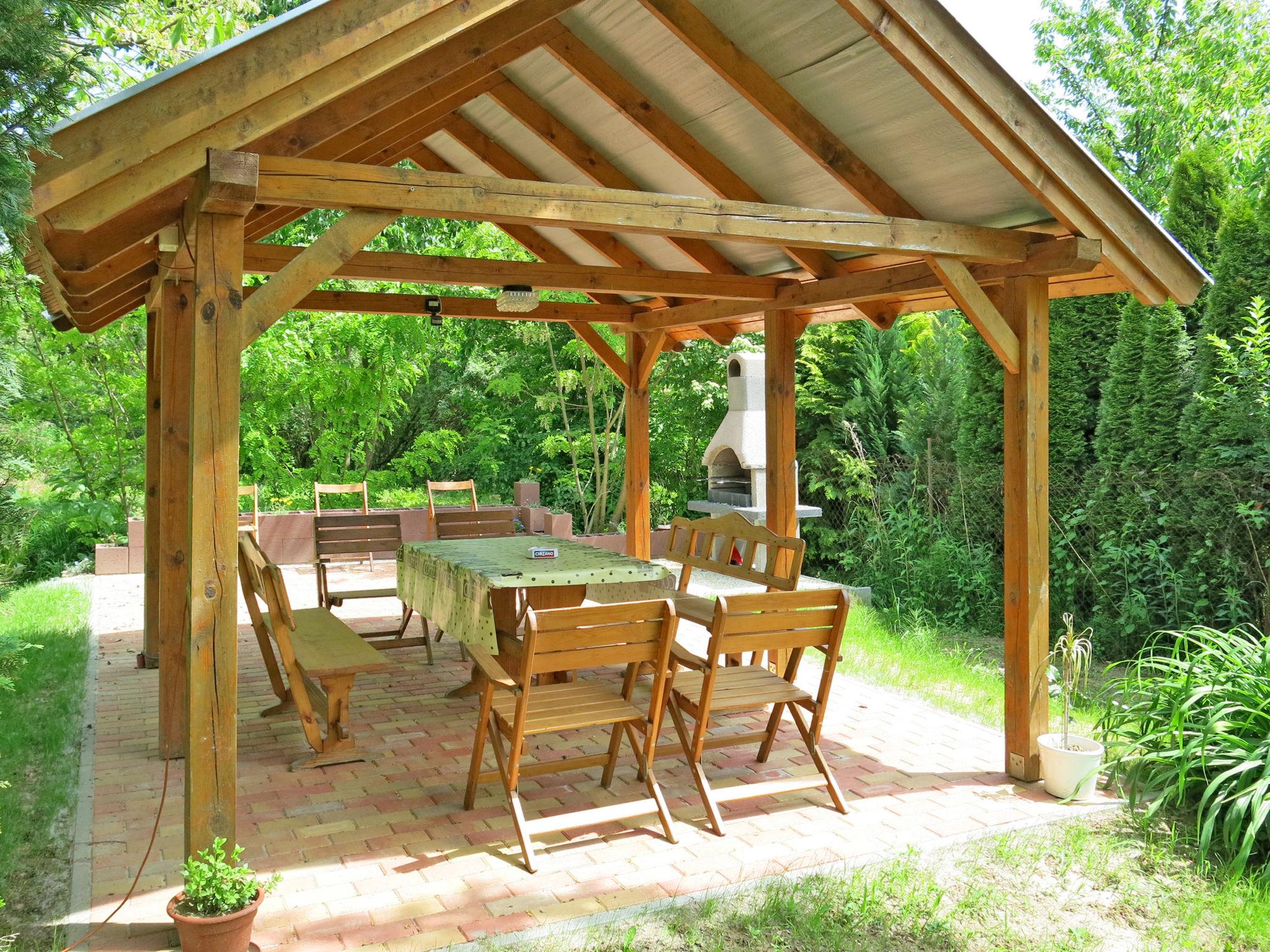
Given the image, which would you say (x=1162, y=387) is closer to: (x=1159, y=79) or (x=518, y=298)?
(x=518, y=298)

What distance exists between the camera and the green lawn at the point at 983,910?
3.40 meters

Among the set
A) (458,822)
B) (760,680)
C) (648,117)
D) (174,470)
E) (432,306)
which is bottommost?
(458,822)

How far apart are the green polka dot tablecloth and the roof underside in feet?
7.71

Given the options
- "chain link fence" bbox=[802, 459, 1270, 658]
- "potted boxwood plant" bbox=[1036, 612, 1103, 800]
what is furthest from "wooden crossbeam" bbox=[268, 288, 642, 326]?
"potted boxwood plant" bbox=[1036, 612, 1103, 800]

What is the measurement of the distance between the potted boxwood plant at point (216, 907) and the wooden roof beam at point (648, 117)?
13.8 ft

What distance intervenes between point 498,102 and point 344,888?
16.7 feet


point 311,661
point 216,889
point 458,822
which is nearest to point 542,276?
point 311,661

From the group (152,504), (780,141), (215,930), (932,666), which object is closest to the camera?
(215,930)

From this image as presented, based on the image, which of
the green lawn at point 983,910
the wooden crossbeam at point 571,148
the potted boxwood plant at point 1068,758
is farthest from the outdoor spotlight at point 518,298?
the green lawn at point 983,910

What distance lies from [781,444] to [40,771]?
4714 millimetres

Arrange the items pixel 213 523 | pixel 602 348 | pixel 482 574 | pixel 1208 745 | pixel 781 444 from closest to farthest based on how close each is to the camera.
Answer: pixel 213 523
pixel 1208 745
pixel 482 574
pixel 781 444
pixel 602 348

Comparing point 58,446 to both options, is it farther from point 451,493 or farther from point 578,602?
point 578,602

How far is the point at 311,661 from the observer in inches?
192

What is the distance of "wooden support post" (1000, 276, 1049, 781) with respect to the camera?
489cm
